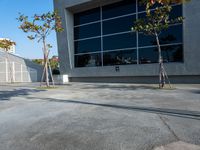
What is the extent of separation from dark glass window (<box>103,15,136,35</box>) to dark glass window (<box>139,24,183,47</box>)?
6.69 ft

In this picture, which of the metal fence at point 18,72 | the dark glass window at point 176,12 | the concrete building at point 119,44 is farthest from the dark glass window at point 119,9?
the metal fence at point 18,72

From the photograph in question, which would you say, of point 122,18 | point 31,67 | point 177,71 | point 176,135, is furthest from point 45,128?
point 31,67

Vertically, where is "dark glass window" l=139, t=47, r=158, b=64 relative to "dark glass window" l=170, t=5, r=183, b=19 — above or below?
below

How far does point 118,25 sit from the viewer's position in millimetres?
20891

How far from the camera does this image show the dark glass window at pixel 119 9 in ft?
66.6

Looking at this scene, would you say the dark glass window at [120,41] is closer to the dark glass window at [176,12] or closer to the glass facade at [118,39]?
the glass facade at [118,39]

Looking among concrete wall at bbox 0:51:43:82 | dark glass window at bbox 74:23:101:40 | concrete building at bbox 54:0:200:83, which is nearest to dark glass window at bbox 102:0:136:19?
concrete building at bbox 54:0:200:83

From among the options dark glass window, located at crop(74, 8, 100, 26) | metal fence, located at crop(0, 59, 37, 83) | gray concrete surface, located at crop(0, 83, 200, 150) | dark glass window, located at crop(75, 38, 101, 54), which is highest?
dark glass window, located at crop(74, 8, 100, 26)

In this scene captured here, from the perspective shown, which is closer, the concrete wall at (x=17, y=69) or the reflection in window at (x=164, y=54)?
the reflection in window at (x=164, y=54)

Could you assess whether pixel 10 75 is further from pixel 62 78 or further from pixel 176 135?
pixel 176 135

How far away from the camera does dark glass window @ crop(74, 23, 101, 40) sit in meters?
22.4

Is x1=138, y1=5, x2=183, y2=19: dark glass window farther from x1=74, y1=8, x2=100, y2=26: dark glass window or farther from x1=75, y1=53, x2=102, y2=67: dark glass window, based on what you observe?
x1=75, y1=53, x2=102, y2=67: dark glass window

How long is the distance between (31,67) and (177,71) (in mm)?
21819

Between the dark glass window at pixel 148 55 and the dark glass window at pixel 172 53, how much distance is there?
0.71 metres
